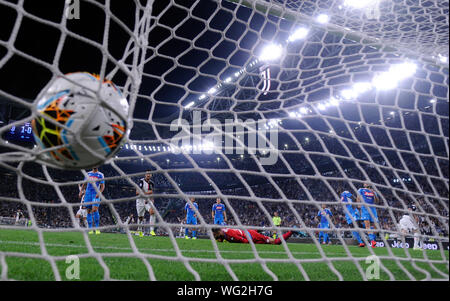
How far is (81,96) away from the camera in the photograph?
56.3 inches

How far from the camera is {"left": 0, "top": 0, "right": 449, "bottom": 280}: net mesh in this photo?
5.78 feet

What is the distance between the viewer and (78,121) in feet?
4.59

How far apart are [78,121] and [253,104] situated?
926 centimetres

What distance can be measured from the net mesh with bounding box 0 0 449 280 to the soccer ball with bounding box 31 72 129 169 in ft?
0.34

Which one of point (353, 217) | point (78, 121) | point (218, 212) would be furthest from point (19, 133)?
point (353, 217)

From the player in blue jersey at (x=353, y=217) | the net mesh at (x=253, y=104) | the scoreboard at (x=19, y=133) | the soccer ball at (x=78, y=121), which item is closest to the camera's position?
the soccer ball at (x=78, y=121)

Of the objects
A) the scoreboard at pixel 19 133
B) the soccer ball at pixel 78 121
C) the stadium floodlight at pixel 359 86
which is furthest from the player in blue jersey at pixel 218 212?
the scoreboard at pixel 19 133

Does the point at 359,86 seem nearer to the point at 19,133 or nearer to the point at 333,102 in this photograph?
the point at 333,102

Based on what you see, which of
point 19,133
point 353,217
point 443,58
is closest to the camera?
point 353,217

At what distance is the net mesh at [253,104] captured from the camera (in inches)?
69.3

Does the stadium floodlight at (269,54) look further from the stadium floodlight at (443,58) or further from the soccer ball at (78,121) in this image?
the soccer ball at (78,121)

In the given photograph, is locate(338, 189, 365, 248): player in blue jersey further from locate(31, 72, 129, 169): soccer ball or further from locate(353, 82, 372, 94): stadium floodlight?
locate(31, 72, 129, 169): soccer ball

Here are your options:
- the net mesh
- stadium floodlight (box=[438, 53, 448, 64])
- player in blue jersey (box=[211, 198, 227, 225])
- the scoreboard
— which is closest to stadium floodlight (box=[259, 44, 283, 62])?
the net mesh

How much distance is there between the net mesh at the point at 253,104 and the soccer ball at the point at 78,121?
0.10 meters
